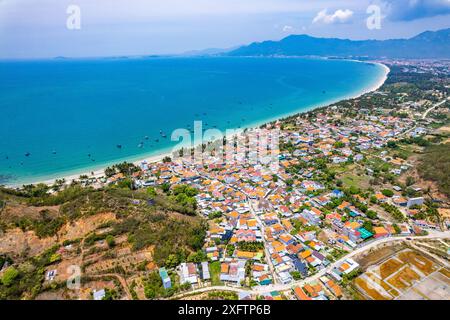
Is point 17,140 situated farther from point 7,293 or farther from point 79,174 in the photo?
point 7,293

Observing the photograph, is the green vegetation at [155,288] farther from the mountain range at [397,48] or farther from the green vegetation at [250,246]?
the mountain range at [397,48]

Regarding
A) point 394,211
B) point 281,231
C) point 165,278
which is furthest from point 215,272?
point 394,211

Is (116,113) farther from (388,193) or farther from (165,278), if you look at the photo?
(388,193)

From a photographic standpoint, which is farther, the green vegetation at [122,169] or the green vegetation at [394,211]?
the green vegetation at [122,169]

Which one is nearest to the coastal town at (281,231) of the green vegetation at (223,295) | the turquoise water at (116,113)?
the green vegetation at (223,295)

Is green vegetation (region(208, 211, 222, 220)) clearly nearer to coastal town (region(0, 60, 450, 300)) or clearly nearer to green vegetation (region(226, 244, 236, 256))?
coastal town (region(0, 60, 450, 300))

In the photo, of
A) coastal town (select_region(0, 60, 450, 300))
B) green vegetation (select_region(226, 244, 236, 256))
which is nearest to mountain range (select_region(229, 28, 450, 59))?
coastal town (select_region(0, 60, 450, 300))
